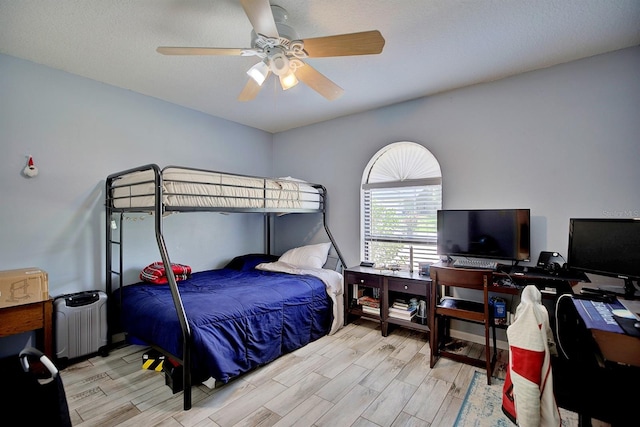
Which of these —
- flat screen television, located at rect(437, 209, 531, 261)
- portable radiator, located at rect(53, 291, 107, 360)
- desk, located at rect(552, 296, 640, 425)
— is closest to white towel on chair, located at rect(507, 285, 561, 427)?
desk, located at rect(552, 296, 640, 425)

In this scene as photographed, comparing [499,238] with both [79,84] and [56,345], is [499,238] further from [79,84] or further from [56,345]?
[79,84]

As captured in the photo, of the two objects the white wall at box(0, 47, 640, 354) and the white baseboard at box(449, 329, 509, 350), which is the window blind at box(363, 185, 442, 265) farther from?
the white baseboard at box(449, 329, 509, 350)

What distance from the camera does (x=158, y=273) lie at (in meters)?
2.95

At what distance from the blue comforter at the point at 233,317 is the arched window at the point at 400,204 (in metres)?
0.97

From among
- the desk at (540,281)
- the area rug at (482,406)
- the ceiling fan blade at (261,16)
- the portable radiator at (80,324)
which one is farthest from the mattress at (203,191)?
the area rug at (482,406)

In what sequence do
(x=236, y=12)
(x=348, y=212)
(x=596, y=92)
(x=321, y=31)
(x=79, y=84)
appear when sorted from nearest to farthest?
1. (x=236, y=12)
2. (x=321, y=31)
3. (x=596, y=92)
4. (x=79, y=84)
5. (x=348, y=212)

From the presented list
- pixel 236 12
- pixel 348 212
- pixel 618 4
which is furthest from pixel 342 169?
pixel 618 4

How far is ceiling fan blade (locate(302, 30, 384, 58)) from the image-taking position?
1.59 m

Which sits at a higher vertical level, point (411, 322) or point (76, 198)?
point (76, 198)

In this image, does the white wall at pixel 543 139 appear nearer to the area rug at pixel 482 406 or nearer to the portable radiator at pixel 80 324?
the area rug at pixel 482 406

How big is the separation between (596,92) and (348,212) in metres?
2.54

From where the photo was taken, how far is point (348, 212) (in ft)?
12.5

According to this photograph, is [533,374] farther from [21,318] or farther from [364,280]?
[21,318]

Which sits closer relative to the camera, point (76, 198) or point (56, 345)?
point (56, 345)
